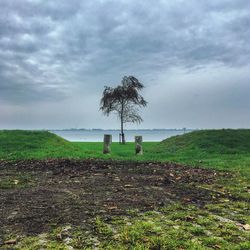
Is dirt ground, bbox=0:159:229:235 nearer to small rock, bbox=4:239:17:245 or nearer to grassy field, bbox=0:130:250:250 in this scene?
grassy field, bbox=0:130:250:250

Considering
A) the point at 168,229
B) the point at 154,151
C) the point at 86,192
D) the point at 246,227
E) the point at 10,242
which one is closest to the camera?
the point at 10,242

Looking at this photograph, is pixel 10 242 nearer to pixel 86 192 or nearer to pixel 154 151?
pixel 86 192

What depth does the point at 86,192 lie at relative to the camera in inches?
419

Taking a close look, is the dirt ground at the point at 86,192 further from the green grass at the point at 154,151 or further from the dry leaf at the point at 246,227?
the green grass at the point at 154,151

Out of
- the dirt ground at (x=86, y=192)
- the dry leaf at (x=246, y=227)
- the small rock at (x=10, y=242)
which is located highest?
the dirt ground at (x=86, y=192)

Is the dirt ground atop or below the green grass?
below

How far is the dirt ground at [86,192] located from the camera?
783 centimetres

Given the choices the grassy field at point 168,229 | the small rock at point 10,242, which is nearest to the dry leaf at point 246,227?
the grassy field at point 168,229

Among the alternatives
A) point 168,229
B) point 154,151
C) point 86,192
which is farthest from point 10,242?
point 154,151

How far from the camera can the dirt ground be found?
308 inches

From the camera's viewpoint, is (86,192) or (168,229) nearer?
(168,229)

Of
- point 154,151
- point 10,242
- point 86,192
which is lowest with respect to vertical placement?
point 10,242

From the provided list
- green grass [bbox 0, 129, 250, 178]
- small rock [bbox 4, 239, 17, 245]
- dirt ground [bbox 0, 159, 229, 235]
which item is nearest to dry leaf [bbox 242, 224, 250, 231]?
dirt ground [bbox 0, 159, 229, 235]

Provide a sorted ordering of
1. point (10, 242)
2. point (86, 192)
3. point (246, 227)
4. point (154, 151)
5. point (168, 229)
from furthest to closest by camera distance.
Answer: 1. point (154, 151)
2. point (86, 192)
3. point (246, 227)
4. point (168, 229)
5. point (10, 242)
